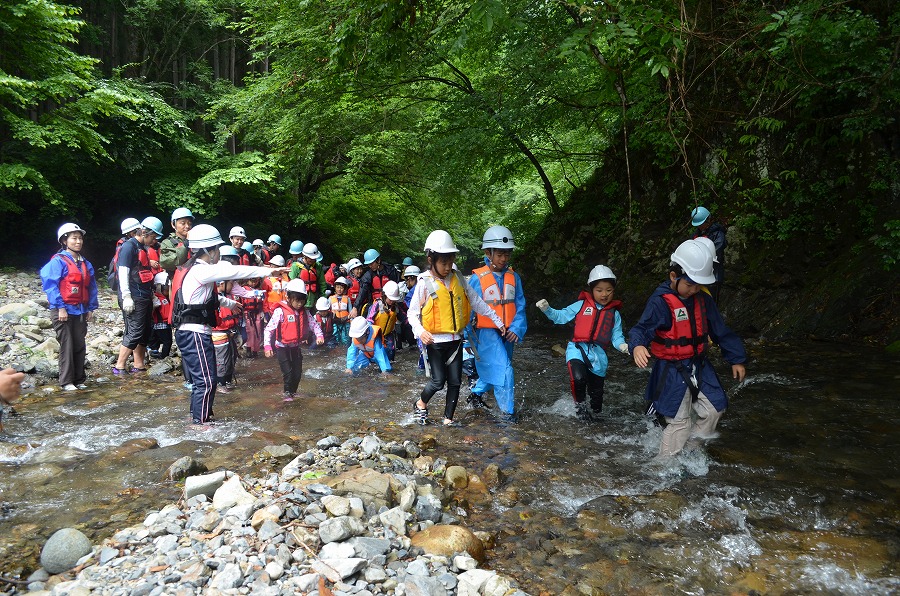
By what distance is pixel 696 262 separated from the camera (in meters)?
4.52

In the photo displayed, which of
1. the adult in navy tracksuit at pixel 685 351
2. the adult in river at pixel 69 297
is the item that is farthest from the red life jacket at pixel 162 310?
the adult in navy tracksuit at pixel 685 351

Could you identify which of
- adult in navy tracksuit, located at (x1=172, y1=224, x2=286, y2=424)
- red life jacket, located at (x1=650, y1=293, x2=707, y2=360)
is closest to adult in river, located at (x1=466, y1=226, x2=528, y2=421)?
red life jacket, located at (x1=650, y1=293, x2=707, y2=360)

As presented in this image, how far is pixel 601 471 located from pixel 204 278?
4.17 m

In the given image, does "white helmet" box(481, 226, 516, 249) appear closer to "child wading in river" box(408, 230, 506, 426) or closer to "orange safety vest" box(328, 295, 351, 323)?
"child wading in river" box(408, 230, 506, 426)

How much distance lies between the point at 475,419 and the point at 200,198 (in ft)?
49.4

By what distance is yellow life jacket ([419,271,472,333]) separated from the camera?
19.5 feet

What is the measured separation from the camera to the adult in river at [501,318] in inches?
254

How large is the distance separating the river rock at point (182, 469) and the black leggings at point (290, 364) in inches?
104

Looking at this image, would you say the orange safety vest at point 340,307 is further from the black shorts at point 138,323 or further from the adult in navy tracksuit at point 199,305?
the adult in navy tracksuit at point 199,305

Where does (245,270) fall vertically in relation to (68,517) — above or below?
above

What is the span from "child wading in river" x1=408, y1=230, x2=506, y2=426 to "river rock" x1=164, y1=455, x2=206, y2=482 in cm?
236

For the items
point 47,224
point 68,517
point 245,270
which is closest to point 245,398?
point 245,270

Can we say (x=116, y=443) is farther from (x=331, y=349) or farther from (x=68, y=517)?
(x=331, y=349)

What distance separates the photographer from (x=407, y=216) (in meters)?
21.2
